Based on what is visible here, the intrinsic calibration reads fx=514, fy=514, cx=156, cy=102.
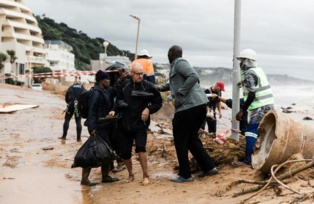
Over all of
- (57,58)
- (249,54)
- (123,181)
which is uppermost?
(57,58)

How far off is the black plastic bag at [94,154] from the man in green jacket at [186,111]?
39.6 inches

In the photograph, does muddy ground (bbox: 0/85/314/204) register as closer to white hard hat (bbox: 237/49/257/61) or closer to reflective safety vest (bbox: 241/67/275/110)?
reflective safety vest (bbox: 241/67/275/110)

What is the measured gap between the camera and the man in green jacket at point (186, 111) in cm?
689

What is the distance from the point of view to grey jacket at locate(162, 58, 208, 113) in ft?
22.4

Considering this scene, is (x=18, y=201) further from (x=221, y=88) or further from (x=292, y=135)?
(x=221, y=88)

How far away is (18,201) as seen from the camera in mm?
6551

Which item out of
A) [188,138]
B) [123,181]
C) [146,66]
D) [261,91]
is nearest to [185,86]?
[188,138]

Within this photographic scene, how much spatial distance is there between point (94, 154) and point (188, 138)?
133 centimetres

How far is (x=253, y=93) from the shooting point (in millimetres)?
6895

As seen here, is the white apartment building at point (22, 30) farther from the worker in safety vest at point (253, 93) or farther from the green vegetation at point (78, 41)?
the worker in safety vest at point (253, 93)

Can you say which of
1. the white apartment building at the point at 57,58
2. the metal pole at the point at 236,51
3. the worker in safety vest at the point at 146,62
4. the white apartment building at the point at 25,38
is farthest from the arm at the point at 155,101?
the white apartment building at the point at 57,58

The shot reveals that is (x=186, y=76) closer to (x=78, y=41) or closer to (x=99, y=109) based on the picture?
(x=99, y=109)

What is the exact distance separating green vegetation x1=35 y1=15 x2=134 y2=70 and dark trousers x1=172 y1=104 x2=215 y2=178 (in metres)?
93.0

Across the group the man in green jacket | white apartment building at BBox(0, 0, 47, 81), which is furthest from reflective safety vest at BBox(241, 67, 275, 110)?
white apartment building at BBox(0, 0, 47, 81)
